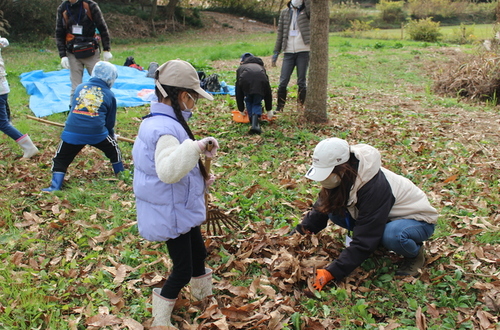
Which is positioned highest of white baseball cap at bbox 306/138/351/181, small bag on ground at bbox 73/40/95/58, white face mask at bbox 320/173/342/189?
small bag on ground at bbox 73/40/95/58

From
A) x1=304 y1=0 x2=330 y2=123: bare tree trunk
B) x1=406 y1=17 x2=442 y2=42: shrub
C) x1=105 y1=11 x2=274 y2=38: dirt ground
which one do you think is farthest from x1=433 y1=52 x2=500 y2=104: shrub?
x1=105 y1=11 x2=274 y2=38: dirt ground

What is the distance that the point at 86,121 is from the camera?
14.3 ft

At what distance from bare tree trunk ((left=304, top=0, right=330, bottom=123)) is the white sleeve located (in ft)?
14.5

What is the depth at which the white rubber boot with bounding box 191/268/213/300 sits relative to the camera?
2.69 meters

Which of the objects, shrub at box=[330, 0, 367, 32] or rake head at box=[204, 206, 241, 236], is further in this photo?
shrub at box=[330, 0, 367, 32]

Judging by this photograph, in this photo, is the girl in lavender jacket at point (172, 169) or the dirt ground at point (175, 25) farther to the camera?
the dirt ground at point (175, 25)

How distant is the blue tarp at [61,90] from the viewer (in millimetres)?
7434

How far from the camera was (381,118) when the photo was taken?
6.62m

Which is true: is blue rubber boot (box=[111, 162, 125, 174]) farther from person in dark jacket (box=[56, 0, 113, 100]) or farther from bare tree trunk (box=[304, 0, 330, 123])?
bare tree trunk (box=[304, 0, 330, 123])

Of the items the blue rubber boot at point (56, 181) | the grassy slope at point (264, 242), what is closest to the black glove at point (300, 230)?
the grassy slope at point (264, 242)

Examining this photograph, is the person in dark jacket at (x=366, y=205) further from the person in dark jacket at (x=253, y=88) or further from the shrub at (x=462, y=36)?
the shrub at (x=462, y=36)

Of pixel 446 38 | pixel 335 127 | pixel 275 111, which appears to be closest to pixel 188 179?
pixel 335 127

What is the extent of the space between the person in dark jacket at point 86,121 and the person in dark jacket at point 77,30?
2.02 metres

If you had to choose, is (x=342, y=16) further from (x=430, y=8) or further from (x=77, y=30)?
(x=77, y=30)
